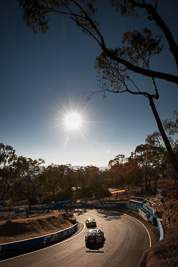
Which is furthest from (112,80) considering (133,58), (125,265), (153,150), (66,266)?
(153,150)

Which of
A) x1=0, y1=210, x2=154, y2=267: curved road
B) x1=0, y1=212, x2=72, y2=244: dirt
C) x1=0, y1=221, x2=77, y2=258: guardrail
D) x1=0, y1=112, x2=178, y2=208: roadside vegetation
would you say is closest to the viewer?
x1=0, y1=210, x2=154, y2=267: curved road

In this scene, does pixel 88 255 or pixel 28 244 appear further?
pixel 28 244

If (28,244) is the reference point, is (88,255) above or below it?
below

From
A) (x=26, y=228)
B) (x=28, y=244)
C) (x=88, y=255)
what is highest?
(x=26, y=228)

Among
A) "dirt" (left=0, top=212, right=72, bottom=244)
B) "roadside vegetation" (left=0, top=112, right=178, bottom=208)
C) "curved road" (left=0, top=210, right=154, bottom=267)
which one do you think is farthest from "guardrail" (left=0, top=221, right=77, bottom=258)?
"roadside vegetation" (left=0, top=112, right=178, bottom=208)

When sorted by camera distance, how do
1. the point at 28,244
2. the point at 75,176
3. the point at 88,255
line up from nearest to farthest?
the point at 88,255
the point at 28,244
the point at 75,176

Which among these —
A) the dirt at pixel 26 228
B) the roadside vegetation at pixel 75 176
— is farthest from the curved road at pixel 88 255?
the roadside vegetation at pixel 75 176

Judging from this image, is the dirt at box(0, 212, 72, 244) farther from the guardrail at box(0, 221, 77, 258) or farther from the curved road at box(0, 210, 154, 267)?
the curved road at box(0, 210, 154, 267)

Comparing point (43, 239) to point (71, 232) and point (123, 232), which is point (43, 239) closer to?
point (71, 232)

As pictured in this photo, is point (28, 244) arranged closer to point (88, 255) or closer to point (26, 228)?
point (26, 228)

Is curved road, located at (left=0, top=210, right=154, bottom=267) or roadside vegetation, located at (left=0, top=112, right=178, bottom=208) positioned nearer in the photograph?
curved road, located at (left=0, top=210, right=154, bottom=267)

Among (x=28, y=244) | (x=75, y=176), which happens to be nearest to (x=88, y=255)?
(x=28, y=244)

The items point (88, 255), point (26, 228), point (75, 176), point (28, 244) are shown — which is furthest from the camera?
point (75, 176)

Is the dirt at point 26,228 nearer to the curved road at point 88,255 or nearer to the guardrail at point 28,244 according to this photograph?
the guardrail at point 28,244
